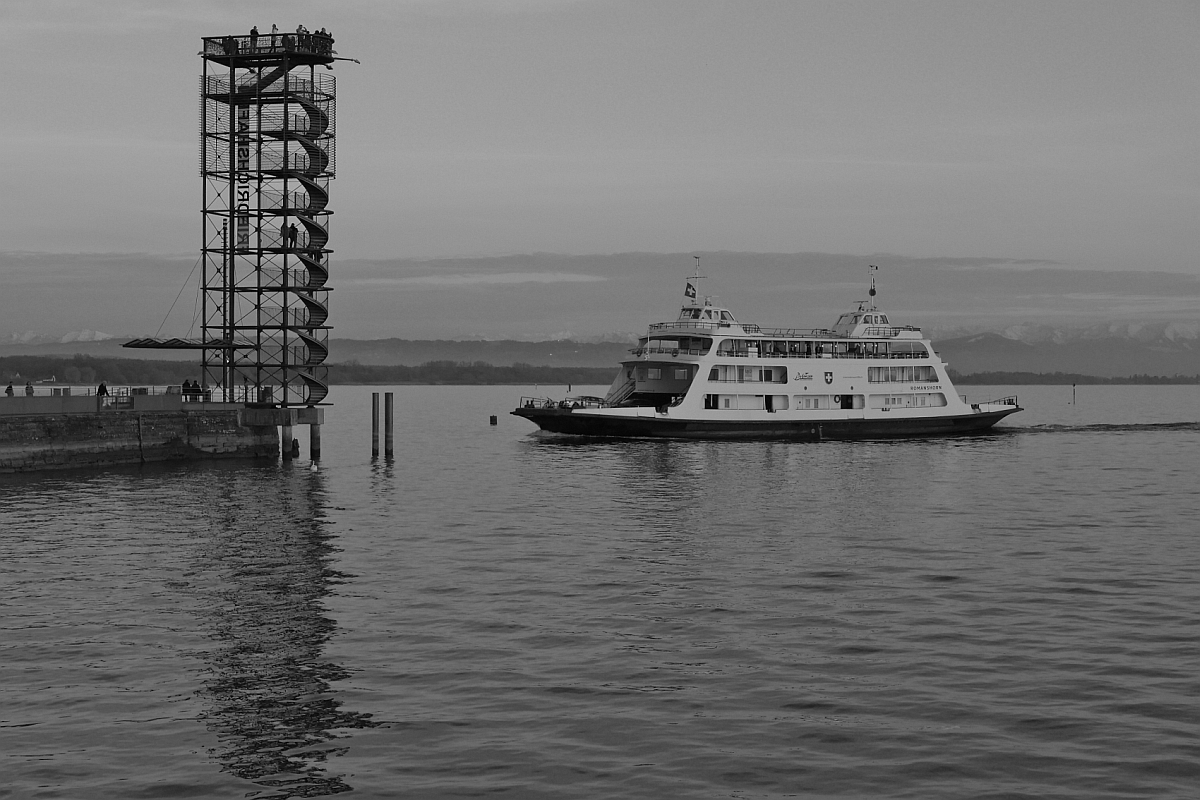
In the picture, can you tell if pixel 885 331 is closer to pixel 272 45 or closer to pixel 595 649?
pixel 272 45

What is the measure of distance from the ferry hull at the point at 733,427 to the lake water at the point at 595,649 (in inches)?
1060

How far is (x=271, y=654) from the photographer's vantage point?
1853 cm

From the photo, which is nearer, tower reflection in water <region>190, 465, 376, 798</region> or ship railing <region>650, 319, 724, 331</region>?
tower reflection in water <region>190, 465, 376, 798</region>

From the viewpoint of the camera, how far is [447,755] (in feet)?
45.4

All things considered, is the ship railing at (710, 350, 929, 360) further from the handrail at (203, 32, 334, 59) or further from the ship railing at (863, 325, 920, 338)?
the handrail at (203, 32, 334, 59)

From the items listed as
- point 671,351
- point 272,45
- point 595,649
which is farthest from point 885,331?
point 595,649

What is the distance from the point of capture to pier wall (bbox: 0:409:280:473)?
45125mm

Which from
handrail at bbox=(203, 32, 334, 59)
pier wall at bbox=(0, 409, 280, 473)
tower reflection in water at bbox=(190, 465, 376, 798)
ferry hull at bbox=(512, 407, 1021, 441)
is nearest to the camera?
tower reflection in water at bbox=(190, 465, 376, 798)

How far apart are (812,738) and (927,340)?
66.7 metres

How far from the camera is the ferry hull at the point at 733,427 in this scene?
219 ft

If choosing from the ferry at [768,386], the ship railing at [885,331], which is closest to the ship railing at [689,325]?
the ferry at [768,386]

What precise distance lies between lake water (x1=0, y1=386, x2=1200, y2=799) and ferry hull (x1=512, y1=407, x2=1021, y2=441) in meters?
26.9

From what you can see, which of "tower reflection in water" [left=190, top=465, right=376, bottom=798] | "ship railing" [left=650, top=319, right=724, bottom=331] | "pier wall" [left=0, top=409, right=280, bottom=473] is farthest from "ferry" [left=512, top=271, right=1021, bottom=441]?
"tower reflection in water" [left=190, top=465, right=376, bottom=798]

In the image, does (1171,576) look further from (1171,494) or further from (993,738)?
(1171,494)
